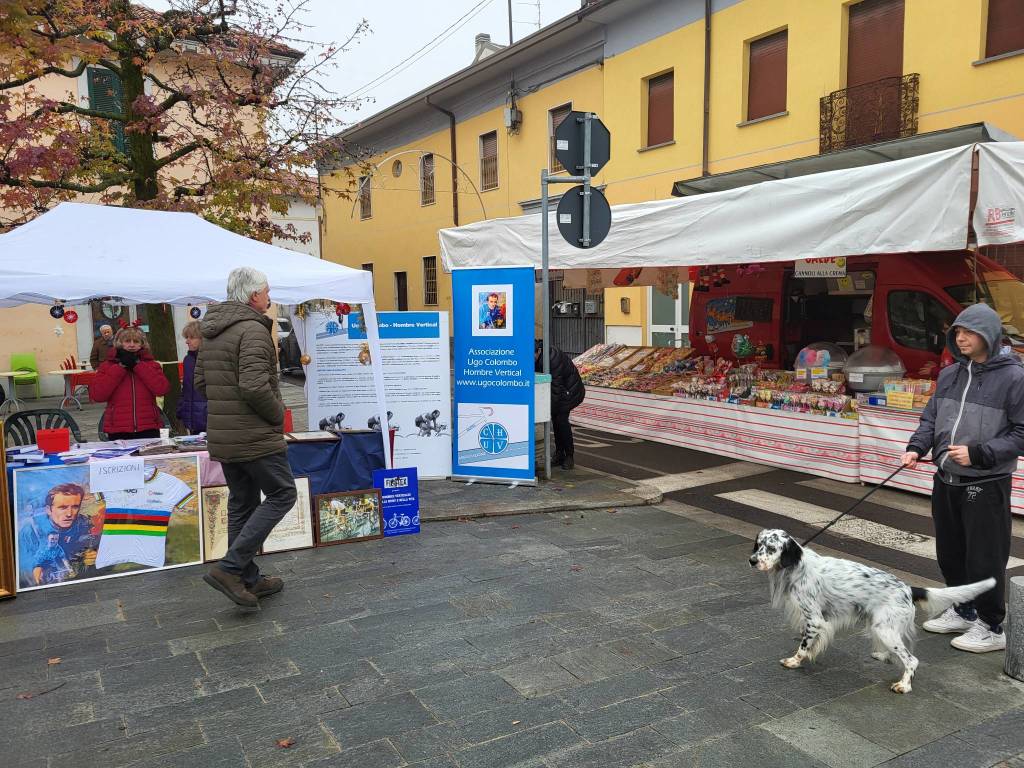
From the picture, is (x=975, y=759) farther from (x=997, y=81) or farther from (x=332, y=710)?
(x=997, y=81)

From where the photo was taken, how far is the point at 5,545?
4.71 metres

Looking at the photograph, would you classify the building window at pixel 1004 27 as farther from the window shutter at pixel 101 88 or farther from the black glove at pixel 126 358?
the window shutter at pixel 101 88

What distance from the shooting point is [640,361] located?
11.1 meters

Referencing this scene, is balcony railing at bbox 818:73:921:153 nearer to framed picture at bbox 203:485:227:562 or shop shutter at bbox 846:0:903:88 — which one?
shop shutter at bbox 846:0:903:88

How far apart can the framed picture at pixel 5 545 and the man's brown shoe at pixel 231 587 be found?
141cm

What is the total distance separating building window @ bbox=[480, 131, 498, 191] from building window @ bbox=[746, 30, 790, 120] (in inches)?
371

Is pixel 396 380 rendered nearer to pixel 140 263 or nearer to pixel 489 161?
pixel 140 263

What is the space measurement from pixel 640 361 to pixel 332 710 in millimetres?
8408

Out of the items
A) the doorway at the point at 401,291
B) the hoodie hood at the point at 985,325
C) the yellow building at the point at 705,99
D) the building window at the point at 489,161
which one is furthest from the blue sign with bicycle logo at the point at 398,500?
the doorway at the point at 401,291

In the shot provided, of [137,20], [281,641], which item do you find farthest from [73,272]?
[137,20]

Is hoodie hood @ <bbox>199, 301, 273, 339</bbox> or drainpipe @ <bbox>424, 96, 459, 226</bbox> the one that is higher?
drainpipe @ <bbox>424, 96, 459, 226</bbox>

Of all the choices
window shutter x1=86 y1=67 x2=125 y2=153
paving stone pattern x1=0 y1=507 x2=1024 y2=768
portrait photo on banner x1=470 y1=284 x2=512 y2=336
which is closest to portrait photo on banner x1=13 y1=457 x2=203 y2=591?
paving stone pattern x1=0 y1=507 x2=1024 y2=768

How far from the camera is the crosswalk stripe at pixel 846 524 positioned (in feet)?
18.4

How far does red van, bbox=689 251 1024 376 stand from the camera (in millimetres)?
7406
